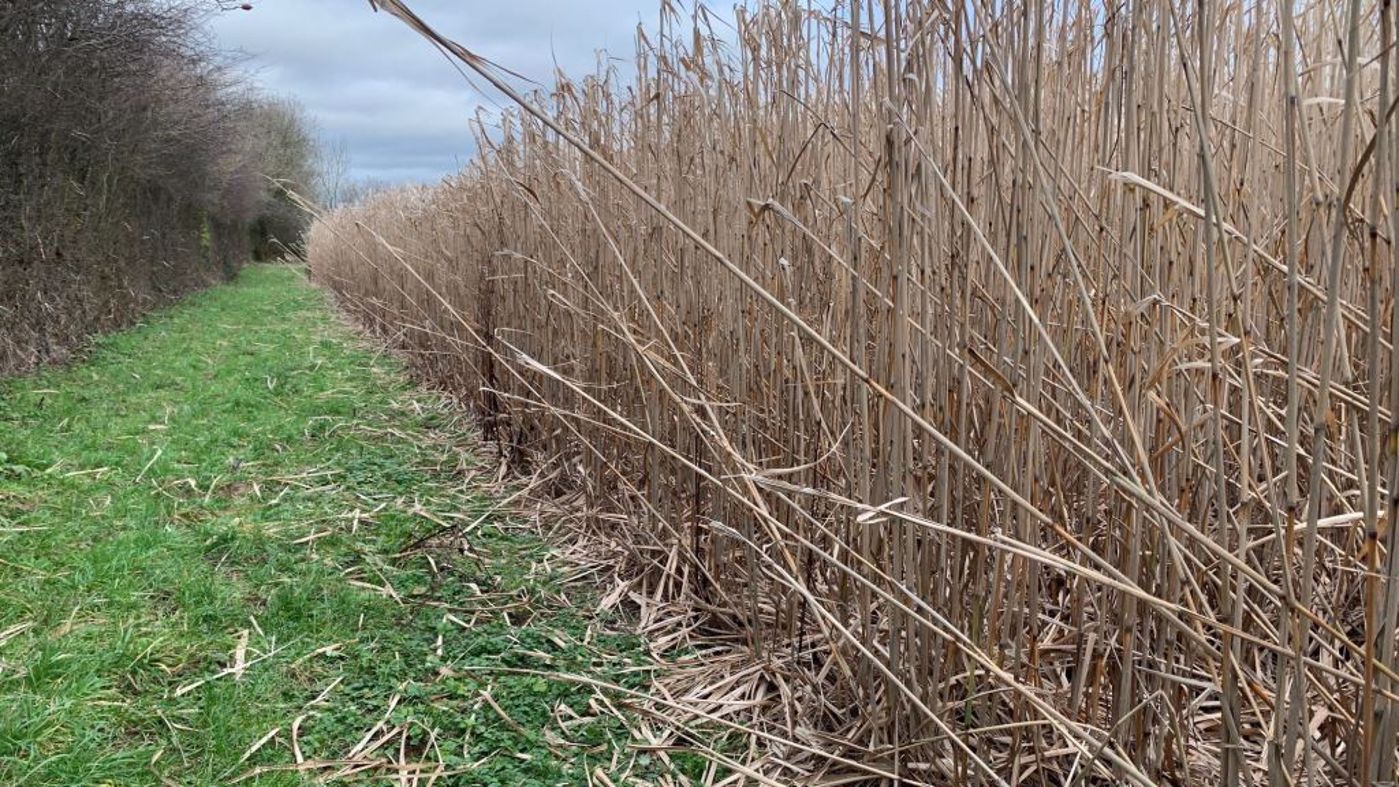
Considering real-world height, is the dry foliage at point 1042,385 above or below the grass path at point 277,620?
above

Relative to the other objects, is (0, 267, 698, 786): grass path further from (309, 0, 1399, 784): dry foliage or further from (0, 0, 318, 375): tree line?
(0, 0, 318, 375): tree line

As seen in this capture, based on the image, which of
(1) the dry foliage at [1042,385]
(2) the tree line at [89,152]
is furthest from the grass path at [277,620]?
(2) the tree line at [89,152]

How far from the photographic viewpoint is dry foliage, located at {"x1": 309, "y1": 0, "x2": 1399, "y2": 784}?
2.76 ft

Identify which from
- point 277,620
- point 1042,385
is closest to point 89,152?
point 277,620

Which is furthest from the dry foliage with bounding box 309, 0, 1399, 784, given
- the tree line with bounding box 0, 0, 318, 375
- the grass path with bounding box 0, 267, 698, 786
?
the tree line with bounding box 0, 0, 318, 375

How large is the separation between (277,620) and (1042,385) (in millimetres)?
1867

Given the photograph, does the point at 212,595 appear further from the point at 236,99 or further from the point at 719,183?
the point at 236,99

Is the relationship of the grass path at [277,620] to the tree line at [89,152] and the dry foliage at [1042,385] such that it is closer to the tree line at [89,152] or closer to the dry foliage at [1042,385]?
the dry foliage at [1042,385]

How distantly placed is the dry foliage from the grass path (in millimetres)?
379

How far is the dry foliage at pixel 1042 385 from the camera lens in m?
0.84

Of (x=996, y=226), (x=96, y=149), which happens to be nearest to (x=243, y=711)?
(x=996, y=226)

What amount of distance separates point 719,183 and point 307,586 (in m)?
1.49

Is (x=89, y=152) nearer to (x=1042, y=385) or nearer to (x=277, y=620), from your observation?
(x=277, y=620)

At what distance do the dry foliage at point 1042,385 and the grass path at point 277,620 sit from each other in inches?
14.9
